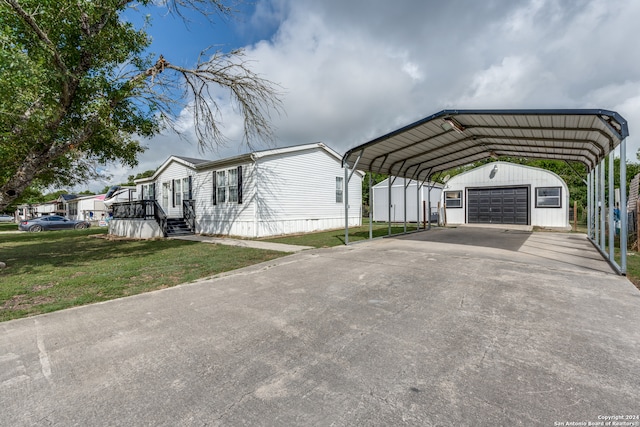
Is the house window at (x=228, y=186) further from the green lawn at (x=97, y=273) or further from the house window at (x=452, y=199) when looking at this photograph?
the house window at (x=452, y=199)

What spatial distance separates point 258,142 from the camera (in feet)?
31.3

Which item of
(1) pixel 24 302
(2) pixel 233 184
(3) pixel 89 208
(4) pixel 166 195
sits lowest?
(1) pixel 24 302

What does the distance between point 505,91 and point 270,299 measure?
33021mm

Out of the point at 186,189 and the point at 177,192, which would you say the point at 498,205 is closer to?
the point at 186,189

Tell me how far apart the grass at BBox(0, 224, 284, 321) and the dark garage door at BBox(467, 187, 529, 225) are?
14.3 meters

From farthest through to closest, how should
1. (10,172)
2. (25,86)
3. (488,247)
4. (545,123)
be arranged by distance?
(10,172)
(488,247)
(545,123)
(25,86)

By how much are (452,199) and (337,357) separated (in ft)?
59.4

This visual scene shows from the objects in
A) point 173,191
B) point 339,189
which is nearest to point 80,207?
point 173,191

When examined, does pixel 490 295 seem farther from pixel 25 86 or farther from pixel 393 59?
pixel 393 59

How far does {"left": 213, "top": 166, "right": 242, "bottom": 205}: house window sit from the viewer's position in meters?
13.5

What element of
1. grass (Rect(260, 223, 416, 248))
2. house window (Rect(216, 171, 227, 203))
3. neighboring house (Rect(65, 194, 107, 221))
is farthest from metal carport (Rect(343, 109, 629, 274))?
neighboring house (Rect(65, 194, 107, 221))

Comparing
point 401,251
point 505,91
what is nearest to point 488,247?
point 401,251

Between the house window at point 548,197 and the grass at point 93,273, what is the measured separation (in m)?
15.1

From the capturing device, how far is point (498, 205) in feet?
56.1
